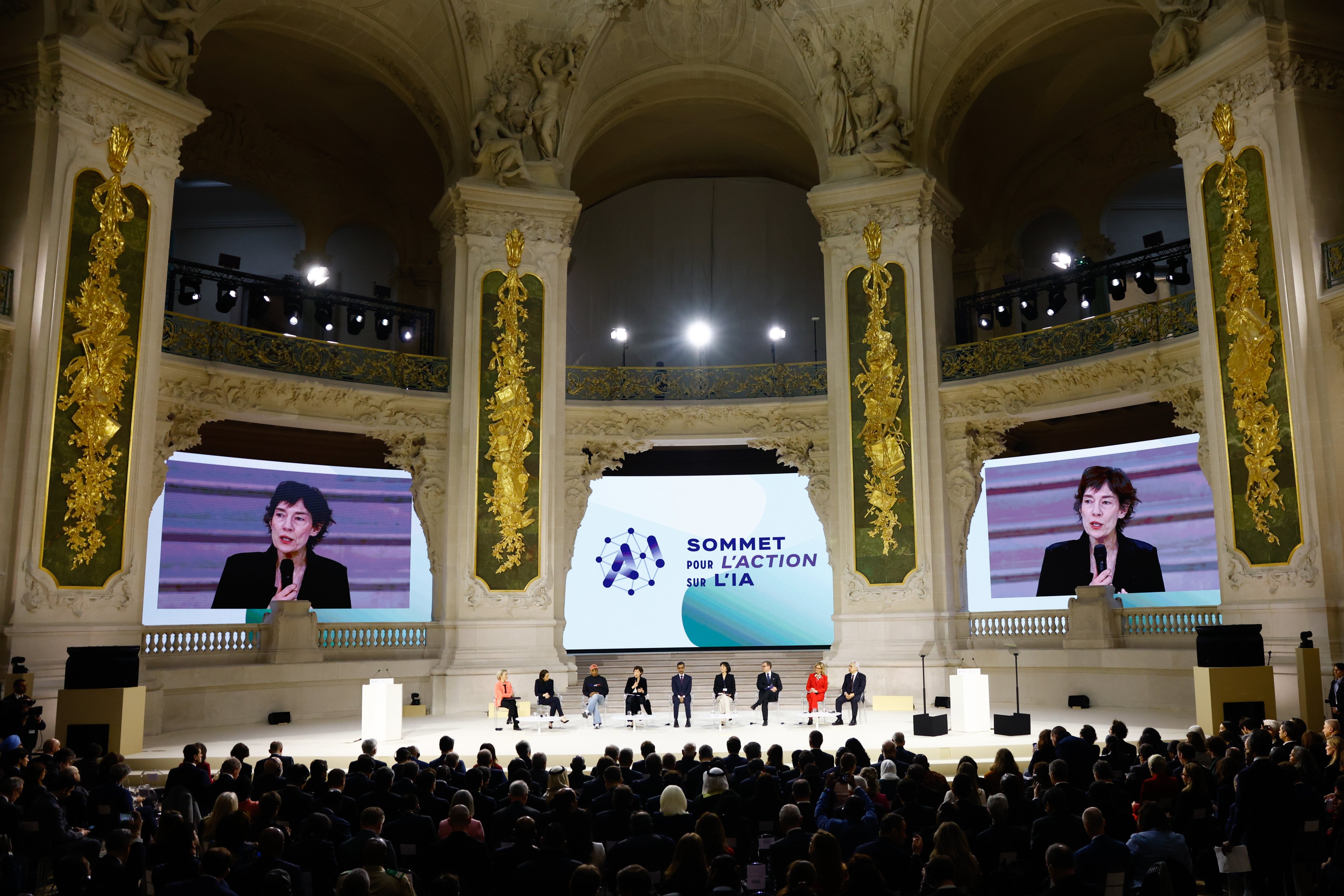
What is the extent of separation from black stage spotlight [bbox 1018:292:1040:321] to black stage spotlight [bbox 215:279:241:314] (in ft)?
43.2

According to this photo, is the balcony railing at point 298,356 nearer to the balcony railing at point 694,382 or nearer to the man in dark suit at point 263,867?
the balcony railing at point 694,382

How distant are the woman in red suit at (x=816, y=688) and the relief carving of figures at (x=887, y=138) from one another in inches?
330

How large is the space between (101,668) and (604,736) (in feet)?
18.9

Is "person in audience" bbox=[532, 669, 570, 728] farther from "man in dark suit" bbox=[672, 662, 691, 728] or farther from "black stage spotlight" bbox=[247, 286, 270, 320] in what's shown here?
"black stage spotlight" bbox=[247, 286, 270, 320]

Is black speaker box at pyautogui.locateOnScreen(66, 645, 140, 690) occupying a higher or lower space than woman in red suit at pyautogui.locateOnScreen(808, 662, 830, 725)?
higher

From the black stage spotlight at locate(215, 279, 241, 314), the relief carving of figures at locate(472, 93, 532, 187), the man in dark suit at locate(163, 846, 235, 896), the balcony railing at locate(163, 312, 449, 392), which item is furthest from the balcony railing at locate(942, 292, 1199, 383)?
the man in dark suit at locate(163, 846, 235, 896)

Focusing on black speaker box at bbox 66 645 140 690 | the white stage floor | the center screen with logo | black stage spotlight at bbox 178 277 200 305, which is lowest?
the white stage floor

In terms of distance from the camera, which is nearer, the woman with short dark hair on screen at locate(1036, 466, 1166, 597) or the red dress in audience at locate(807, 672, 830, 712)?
the red dress in audience at locate(807, 672, 830, 712)

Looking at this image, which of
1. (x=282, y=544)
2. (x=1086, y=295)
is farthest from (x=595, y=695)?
(x=1086, y=295)

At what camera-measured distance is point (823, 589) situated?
20.8 meters

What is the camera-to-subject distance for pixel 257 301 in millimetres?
17719

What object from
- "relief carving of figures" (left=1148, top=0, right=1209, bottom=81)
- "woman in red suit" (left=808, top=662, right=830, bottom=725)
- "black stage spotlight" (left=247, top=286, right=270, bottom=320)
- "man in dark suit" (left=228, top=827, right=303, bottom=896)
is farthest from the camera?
"black stage spotlight" (left=247, top=286, right=270, bottom=320)

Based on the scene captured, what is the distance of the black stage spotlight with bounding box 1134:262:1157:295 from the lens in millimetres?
17203

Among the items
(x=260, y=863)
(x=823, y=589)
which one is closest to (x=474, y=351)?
(x=823, y=589)
